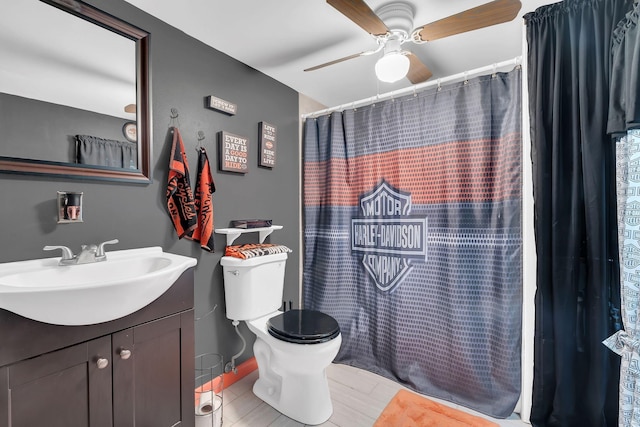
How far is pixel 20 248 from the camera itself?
3.64ft

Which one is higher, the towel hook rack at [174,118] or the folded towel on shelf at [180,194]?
the towel hook rack at [174,118]

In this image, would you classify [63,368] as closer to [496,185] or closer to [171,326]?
[171,326]

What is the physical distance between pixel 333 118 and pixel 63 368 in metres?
2.01

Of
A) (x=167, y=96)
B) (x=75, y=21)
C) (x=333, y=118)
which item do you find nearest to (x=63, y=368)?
(x=167, y=96)

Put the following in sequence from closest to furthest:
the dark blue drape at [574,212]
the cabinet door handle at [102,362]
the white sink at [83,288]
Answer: the white sink at [83,288] → the cabinet door handle at [102,362] → the dark blue drape at [574,212]

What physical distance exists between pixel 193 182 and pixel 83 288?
0.91 meters

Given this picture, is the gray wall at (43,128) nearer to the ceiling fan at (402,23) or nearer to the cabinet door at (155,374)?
the cabinet door at (155,374)

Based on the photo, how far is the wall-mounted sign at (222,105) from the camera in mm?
1711

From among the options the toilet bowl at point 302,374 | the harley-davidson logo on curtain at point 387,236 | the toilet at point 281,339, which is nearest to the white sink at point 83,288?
the toilet at point 281,339

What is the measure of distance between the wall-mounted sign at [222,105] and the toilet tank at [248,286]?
0.92 meters

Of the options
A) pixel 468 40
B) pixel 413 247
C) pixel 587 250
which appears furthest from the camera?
pixel 413 247

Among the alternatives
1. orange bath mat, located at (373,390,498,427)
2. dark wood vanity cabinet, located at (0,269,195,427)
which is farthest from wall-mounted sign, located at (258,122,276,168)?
orange bath mat, located at (373,390,498,427)

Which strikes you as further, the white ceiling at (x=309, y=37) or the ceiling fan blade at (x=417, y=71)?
the ceiling fan blade at (x=417, y=71)

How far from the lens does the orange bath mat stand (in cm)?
148
